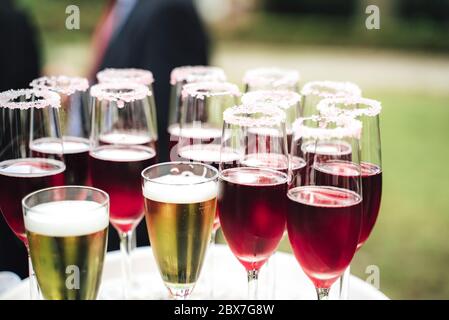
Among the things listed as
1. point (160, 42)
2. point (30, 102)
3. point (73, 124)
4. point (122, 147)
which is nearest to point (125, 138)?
point (122, 147)

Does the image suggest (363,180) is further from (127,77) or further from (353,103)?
(127,77)

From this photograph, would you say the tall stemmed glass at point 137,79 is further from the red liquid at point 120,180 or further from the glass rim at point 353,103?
the glass rim at point 353,103

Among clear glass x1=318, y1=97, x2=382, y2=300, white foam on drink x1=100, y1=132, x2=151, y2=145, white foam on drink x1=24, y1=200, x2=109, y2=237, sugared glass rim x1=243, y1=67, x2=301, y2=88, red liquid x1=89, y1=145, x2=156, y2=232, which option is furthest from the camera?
sugared glass rim x1=243, y1=67, x2=301, y2=88

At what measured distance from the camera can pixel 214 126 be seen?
2121mm

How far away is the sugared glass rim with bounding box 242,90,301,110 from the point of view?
1813 mm

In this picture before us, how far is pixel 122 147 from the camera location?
2.08 m

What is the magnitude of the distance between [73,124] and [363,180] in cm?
93

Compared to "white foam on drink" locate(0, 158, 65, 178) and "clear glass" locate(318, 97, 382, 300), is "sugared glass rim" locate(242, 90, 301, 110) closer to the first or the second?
"clear glass" locate(318, 97, 382, 300)

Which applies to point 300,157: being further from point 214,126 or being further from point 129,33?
point 129,33

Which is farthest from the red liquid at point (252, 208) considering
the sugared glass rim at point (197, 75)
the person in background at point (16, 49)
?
the person in background at point (16, 49)

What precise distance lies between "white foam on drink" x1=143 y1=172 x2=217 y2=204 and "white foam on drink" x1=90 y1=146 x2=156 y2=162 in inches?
12.7

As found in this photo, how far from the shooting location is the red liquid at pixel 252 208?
168 centimetres

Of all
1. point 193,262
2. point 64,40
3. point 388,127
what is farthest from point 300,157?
point 64,40

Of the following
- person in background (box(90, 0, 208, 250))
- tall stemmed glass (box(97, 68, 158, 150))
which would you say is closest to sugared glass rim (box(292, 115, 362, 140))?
tall stemmed glass (box(97, 68, 158, 150))
